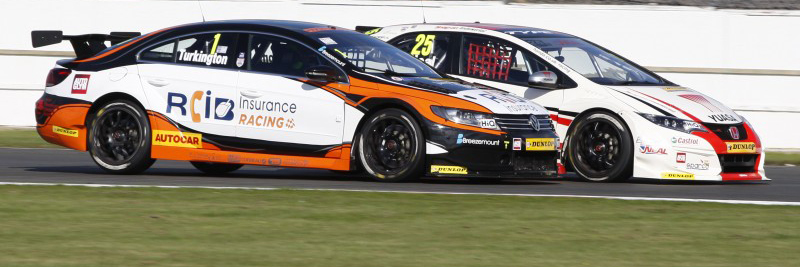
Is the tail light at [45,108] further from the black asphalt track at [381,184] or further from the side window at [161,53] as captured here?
the side window at [161,53]

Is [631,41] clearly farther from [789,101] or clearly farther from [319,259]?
[319,259]

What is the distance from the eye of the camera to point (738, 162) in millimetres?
12617

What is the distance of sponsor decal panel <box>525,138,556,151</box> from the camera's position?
1162 cm

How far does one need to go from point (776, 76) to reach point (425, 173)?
9.96 m

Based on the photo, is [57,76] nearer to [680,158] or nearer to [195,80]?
[195,80]

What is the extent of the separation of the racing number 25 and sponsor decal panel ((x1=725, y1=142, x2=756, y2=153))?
304cm

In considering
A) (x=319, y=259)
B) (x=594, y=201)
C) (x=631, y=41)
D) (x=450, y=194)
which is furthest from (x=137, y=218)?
(x=631, y=41)

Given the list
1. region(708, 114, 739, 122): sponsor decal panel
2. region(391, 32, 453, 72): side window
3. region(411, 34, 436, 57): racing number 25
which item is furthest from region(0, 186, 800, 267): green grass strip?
region(411, 34, 436, 57): racing number 25

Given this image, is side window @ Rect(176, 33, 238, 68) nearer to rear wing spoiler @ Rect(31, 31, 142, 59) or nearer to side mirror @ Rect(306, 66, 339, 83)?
side mirror @ Rect(306, 66, 339, 83)

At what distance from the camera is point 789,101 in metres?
19.9

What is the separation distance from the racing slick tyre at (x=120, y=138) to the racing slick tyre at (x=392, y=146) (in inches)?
79.1

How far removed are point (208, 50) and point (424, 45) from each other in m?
2.40

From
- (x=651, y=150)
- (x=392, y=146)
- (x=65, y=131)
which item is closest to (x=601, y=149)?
(x=651, y=150)

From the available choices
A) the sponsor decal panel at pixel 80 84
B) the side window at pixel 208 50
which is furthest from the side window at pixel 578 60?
the sponsor decal panel at pixel 80 84
